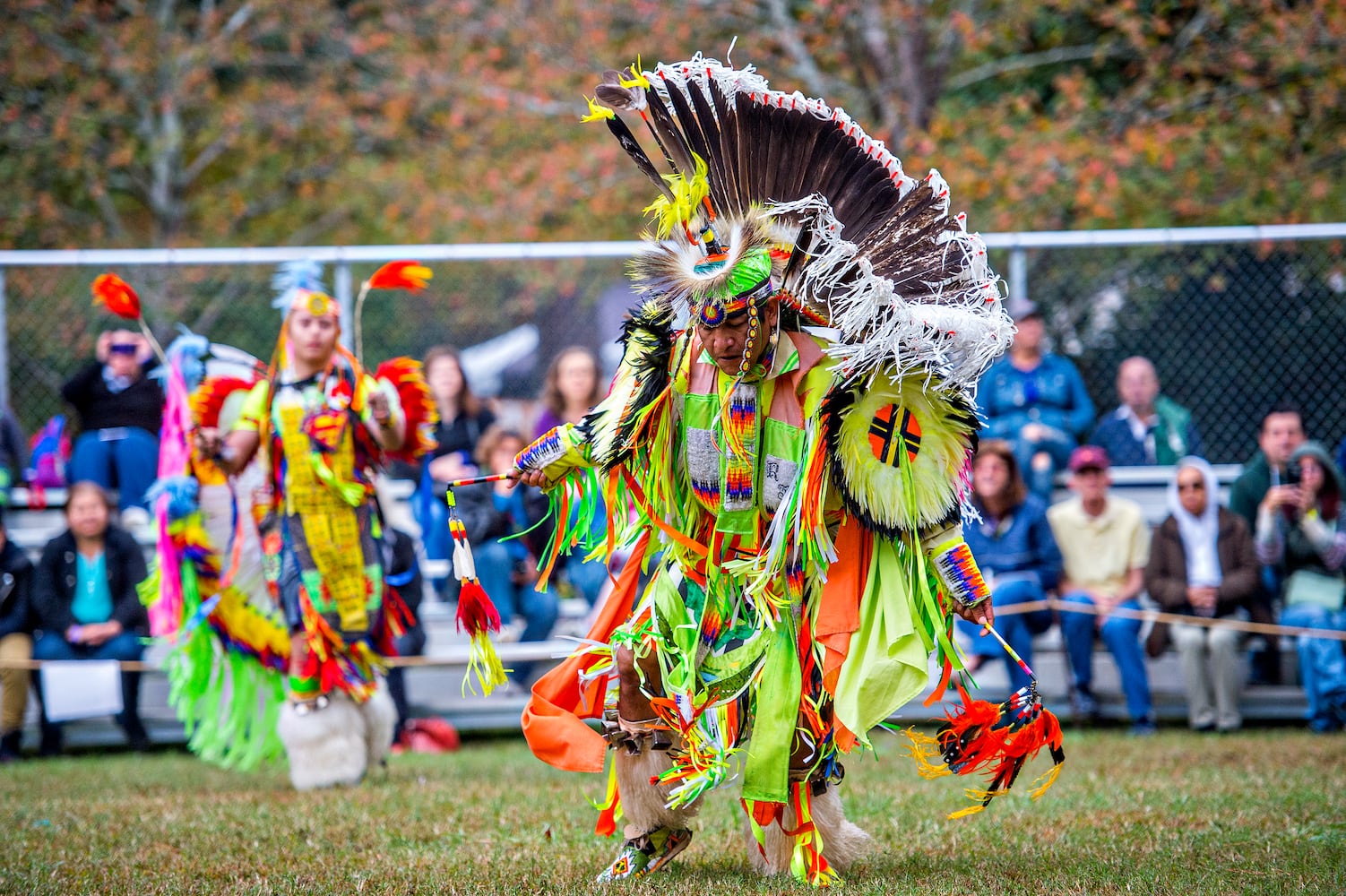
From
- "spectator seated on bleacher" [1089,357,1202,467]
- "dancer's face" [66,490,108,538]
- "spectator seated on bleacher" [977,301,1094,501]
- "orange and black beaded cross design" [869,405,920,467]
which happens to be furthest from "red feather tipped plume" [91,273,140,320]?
"spectator seated on bleacher" [1089,357,1202,467]

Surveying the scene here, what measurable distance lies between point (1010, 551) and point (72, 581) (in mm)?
5158

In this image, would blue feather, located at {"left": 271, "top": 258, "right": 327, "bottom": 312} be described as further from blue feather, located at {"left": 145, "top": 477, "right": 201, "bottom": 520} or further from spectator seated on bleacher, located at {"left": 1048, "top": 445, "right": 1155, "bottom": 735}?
spectator seated on bleacher, located at {"left": 1048, "top": 445, "right": 1155, "bottom": 735}

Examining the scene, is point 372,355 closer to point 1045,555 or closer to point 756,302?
point 1045,555

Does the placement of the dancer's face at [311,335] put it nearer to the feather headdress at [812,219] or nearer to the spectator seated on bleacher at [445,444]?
the spectator seated on bleacher at [445,444]

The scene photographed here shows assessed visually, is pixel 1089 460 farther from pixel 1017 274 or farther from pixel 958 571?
pixel 958 571

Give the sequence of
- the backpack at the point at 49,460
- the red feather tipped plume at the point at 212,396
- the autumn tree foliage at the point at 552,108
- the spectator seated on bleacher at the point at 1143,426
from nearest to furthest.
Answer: the red feather tipped plume at the point at 212,396, the spectator seated on bleacher at the point at 1143,426, the backpack at the point at 49,460, the autumn tree foliage at the point at 552,108

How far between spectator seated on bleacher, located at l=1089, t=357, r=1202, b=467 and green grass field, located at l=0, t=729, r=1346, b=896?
2.01 metres

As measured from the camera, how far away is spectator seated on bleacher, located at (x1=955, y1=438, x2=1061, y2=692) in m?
7.68

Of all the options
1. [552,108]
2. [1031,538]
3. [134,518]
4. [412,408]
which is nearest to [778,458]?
[412,408]

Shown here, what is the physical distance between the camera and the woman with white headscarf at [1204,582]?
299 inches

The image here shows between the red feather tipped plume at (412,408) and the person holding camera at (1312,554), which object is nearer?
the red feather tipped plume at (412,408)

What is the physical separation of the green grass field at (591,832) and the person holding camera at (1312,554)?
59 cm

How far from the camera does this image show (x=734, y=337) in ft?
13.0

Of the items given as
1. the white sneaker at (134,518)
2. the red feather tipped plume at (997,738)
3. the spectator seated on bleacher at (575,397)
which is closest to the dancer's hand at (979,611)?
the red feather tipped plume at (997,738)
